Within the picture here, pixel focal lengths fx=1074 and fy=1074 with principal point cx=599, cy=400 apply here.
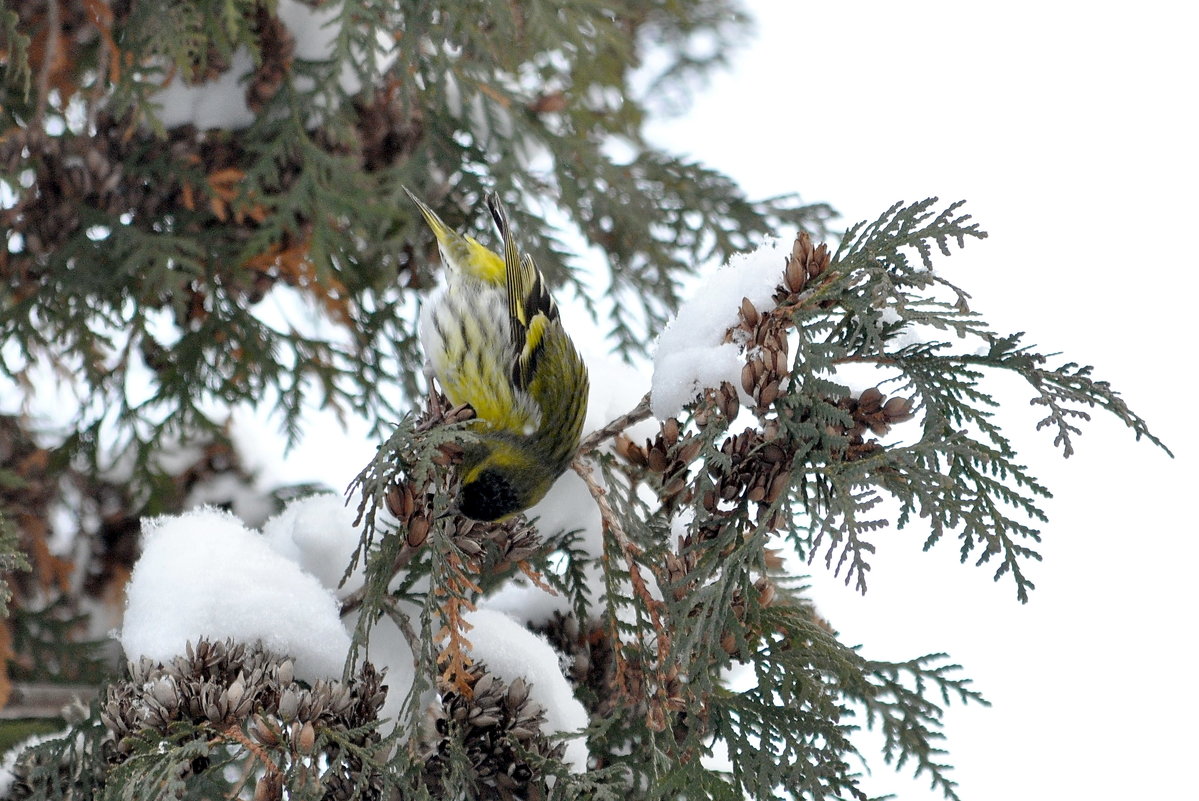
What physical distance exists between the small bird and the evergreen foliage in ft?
0.33

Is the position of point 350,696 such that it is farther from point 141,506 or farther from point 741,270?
point 141,506

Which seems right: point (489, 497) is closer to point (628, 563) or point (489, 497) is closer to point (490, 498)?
point (490, 498)

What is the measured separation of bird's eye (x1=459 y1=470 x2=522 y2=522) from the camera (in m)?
1.88

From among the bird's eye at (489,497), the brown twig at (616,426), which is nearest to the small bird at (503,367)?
the bird's eye at (489,497)

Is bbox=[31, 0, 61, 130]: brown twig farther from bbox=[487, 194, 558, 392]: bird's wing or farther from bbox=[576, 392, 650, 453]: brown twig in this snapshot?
bbox=[576, 392, 650, 453]: brown twig

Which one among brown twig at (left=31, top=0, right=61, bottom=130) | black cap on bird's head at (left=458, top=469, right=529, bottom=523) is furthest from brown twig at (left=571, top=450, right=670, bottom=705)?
brown twig at (left=31, top=0, right=61, bottom=130)

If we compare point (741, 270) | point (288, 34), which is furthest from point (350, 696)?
point (288, 34)

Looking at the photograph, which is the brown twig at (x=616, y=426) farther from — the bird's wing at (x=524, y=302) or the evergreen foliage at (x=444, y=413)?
the bird's wing at (x=524, y=302)

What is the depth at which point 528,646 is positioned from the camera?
1.79 metres

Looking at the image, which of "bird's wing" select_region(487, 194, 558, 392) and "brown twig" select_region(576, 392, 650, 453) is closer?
"brown twig" select_region(576, 392, 650, 453)

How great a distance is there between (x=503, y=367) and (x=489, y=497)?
2.53 feet

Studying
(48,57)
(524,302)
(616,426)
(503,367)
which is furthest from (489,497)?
(48,57)

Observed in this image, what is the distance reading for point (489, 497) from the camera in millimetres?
1926

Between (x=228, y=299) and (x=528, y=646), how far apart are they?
1486mm
